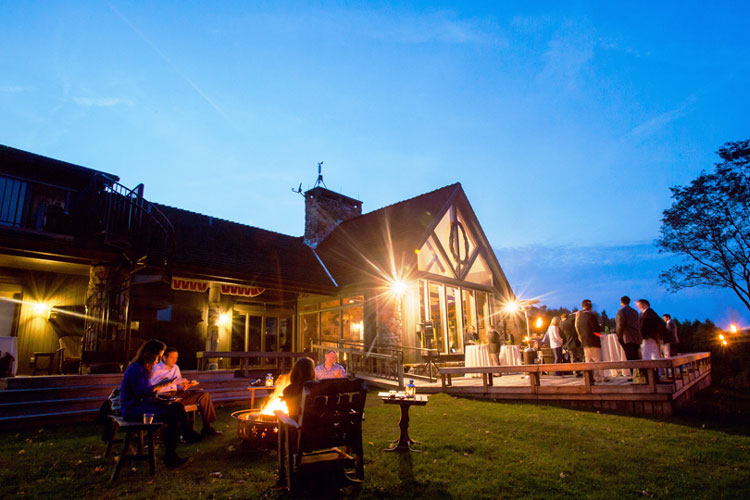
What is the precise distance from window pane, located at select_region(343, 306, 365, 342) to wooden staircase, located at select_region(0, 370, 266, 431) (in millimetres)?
8145

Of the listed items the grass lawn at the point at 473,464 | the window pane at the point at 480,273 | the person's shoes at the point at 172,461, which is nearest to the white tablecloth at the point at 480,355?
the grass lawn at the point at 473,464

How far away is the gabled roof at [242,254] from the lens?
12852 millimetres

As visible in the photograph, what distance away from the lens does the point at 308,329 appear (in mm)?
16922

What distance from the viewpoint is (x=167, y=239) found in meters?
12.9

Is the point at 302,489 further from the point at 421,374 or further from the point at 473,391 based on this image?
the point at 421,374

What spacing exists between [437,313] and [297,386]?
12.0 meters

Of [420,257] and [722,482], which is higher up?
[420,257]

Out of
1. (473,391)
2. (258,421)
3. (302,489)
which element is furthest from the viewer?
(473,391)

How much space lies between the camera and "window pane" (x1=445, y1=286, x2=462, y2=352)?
1611cm

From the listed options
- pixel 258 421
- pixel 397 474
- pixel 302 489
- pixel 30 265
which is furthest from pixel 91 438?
pixel 30 265

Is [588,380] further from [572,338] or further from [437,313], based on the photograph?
[437,313]

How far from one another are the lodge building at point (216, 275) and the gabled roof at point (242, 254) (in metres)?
0.07

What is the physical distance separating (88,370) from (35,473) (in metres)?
5.17

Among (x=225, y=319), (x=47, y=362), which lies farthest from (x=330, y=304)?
(x=47, y=362)
